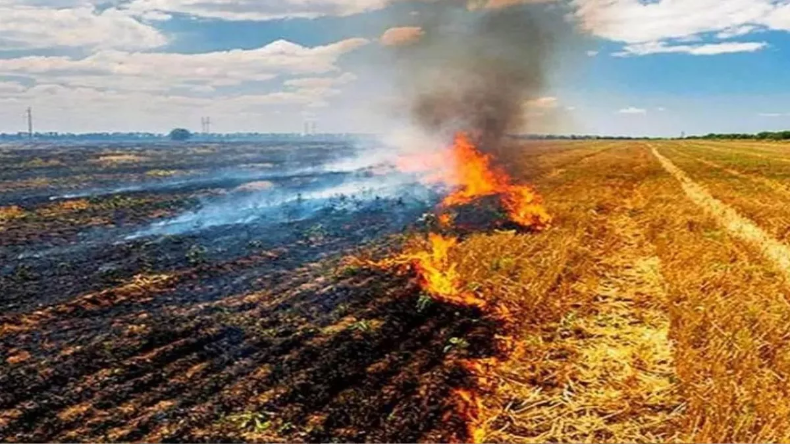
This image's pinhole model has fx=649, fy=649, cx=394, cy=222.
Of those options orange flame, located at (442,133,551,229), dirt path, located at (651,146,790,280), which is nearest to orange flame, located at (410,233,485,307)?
orange flame, located at (442,133,551,229)

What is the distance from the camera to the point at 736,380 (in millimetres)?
7129

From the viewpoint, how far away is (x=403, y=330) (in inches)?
358

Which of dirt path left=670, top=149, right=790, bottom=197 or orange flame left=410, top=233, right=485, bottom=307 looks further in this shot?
dirt path left=670, top=149, right=790, bottom=197

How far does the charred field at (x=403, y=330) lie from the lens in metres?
6.45

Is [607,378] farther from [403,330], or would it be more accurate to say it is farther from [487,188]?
[487,188]

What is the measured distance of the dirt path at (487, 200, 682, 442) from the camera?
6.35 metres

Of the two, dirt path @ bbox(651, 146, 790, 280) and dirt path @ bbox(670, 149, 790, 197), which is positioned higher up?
dirt path @ bbox(670, 149, 790, 197)

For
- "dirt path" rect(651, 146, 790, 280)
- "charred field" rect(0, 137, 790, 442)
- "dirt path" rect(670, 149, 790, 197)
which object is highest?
"dirt path" rect(670, 149, 790, 197)

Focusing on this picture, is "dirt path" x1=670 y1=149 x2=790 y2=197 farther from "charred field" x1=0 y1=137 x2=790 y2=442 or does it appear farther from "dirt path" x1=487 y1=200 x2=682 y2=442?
"dirt path" x1=487 y1=200 x2=682 y2=442

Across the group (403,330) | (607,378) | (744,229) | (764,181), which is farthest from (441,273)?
(764,181)

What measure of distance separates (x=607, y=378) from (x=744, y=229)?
39.4 feet

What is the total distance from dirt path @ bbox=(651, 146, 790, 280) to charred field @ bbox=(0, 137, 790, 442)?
15 cm

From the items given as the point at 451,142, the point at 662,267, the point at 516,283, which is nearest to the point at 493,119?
the point at 451,142

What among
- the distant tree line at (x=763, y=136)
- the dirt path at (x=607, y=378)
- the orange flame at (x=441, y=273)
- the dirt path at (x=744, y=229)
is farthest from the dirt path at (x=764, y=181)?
the distant tree line at (x=763, y=136)
